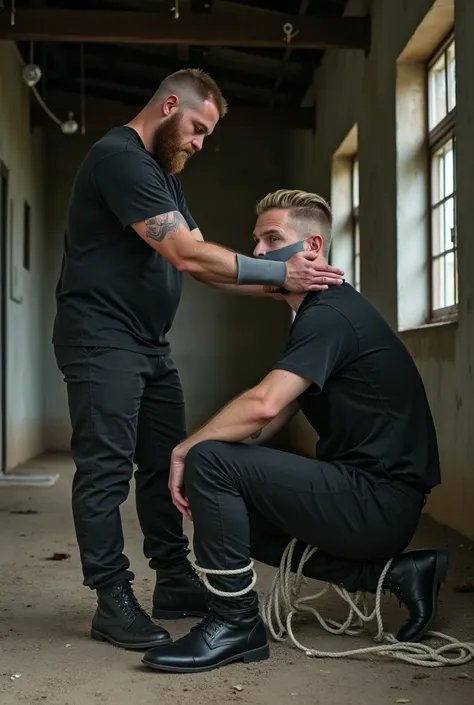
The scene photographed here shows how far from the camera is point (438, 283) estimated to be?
575 cm

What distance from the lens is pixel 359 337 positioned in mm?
2588

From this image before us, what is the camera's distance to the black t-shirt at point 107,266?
2.67 metres

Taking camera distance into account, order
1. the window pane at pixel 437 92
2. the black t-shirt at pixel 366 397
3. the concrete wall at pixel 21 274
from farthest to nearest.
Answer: the concrete wall at pixel 21 274 → the window pane at pixel 437 92 → the black t-shirt at pixel 366 397

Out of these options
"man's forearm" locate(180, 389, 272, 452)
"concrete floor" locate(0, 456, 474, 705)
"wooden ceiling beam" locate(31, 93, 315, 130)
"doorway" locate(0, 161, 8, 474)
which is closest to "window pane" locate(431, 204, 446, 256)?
"concrete floor" locate(0, 456, 474, 705)

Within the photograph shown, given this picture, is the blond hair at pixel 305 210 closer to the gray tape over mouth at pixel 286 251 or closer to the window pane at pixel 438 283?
the gray tape over mouth at pixel 286 251

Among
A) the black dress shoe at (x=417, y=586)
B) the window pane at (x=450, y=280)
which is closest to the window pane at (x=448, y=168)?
the window pane at (x=450, y=280)

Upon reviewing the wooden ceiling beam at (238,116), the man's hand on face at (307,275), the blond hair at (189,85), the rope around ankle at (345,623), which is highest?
the wooden ceiling beam at (238,116)

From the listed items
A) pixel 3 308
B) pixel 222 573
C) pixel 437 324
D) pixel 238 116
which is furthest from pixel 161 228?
pixel 238 116

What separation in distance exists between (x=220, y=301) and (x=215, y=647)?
9.10 meters

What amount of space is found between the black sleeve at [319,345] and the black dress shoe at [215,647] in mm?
605

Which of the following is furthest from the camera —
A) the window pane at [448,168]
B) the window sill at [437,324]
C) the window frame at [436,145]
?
the window pane at [448,168]

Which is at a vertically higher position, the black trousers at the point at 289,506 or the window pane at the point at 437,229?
the window pane at the point at 437,229

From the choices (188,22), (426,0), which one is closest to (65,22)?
(188,22)

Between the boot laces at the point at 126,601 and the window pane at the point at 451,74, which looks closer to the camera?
the boot laces at the point at 126,601
